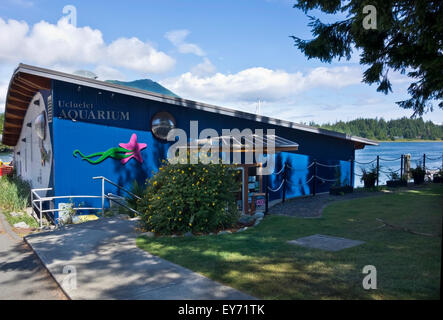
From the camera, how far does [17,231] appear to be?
34.1 ft

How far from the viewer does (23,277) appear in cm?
588

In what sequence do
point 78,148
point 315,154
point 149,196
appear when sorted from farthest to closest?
1. point 315,154
2. point 78,148
3. point 149,196

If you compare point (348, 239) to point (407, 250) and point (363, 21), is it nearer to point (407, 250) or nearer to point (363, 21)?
point (407, 250)

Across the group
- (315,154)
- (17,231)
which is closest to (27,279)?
(17,231)

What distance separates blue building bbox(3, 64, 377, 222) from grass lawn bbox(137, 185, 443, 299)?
17.5 feet

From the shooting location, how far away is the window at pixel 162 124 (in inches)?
529

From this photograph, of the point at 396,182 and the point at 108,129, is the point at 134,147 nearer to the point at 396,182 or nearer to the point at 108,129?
the point at 108,129

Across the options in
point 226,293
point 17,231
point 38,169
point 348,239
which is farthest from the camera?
point 38,169

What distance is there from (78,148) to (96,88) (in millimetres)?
2237

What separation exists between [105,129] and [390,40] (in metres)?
9.61
